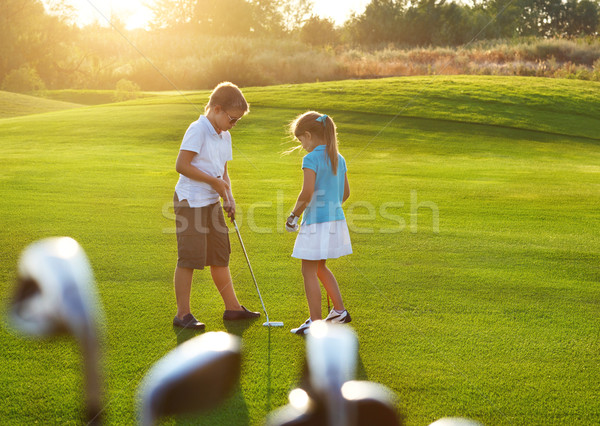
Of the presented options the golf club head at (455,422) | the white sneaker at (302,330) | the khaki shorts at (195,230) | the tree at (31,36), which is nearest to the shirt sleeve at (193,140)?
the khaki shorts at (195,230)

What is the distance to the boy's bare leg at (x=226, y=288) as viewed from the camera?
15.0ft

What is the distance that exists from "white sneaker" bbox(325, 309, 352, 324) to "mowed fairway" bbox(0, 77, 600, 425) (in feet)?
0.55

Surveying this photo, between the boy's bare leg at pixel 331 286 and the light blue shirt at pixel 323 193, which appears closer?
the light blue shirt at pixel 323 193

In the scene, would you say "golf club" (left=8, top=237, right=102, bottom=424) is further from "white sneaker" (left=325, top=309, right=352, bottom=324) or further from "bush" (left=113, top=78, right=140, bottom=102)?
"bush" (left=113, top=78, right=140, bottom=102)

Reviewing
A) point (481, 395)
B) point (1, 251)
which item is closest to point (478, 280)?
point (481, 395)

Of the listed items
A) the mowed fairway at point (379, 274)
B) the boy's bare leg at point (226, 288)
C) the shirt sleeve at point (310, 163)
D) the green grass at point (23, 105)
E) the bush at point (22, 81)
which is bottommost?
the mowed fairway at point (379, 274)

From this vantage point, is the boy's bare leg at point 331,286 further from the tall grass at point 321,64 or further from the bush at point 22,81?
the bush at point 22,81

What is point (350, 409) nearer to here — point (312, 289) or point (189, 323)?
point (312, 289)

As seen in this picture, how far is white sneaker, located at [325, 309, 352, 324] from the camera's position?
14.4 feet

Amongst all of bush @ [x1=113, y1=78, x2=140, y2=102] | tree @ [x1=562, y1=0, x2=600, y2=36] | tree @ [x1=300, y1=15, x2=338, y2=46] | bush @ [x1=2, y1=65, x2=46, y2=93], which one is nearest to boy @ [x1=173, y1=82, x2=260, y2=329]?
bush @ [x1=113, y1=78, x2=140, y2=102]

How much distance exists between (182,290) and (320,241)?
1.13 metres

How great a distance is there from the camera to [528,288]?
5.40 metres

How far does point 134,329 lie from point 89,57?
41881 millimetres

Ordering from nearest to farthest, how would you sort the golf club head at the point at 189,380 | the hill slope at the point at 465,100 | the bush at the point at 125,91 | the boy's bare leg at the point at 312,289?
the golf club head at the point at 189,380
the boy's bare leg at the point at 312,289
the hill slope at the point at 465,100
the bush at the point at 125,91
